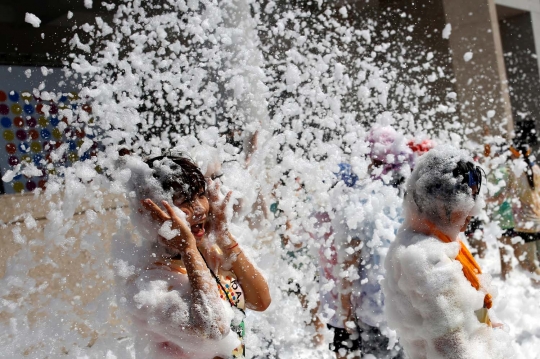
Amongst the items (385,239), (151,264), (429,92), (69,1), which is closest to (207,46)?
(69,1)

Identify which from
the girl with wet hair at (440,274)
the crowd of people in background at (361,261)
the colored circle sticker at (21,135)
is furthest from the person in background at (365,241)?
the colored circle sticker at (21,135)

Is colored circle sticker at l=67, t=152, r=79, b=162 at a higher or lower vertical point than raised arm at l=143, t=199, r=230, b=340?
lower

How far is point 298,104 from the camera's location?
4.64 metres

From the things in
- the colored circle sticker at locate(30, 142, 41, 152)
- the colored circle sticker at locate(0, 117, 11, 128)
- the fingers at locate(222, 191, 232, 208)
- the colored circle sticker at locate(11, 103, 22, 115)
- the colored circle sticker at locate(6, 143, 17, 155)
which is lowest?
the colored circle sticker at locate(6, 143, 17, 155)

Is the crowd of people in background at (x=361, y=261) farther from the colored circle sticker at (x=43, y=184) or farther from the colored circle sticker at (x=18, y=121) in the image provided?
the colored circle sticker at (x=18, y=121)

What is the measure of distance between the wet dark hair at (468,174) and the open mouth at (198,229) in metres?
1.01

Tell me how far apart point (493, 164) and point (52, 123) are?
4598 millimetres

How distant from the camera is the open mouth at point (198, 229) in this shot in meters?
2.14

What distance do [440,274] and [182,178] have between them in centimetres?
103

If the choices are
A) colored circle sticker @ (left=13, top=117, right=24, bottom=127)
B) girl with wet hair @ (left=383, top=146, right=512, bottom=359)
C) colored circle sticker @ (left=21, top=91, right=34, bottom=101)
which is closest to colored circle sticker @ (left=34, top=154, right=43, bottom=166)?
colored circle sticker @ (left=13, top=117, right=24, bottom=127)

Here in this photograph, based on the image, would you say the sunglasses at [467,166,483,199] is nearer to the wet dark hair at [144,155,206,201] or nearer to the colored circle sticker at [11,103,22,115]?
the wet dark hair at [144,155,206,201]

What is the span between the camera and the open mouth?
2145 millimetres

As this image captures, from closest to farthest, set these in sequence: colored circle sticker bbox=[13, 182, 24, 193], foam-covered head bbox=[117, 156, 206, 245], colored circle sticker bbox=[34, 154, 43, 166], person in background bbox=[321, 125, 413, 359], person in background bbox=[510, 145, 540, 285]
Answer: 1. foam-covered head bbox=[117, 156, 206, 245]
2. person in background bbox=[321, 125, 413, 359]
3. colored circle sticker bbox=[13, 182, 24, 193]
4. colored circle sticker bbox=[34, 154, 43, 166]
5. person in background bbox=[510, 145, 540, 285]

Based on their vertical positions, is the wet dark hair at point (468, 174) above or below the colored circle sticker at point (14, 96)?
above
